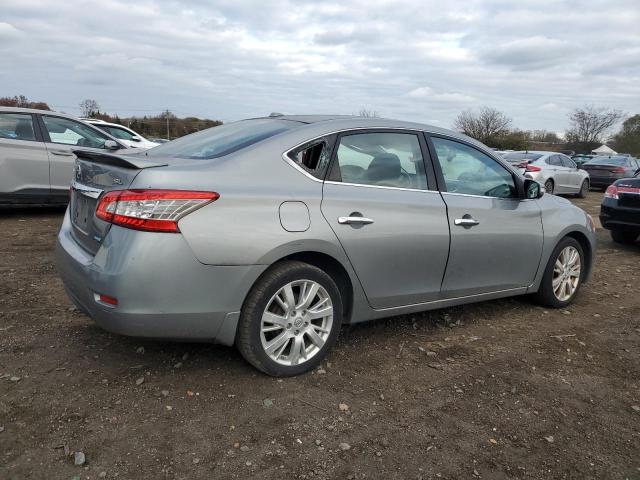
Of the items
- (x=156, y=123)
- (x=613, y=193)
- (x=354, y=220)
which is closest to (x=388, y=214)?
(x=354, y=220)

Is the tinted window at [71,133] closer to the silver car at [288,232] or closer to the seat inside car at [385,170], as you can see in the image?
the silver car at [288,232]

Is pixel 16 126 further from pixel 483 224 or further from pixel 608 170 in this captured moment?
pixel 608 170

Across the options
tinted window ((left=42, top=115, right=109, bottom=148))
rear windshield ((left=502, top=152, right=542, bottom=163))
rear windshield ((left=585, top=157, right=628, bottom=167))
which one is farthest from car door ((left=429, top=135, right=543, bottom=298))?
rear windshield ((left=585, top=157, right=628, bottom=167))

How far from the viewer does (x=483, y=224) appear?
13.4ft

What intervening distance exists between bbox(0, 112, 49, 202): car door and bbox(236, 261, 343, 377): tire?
19.7 feet

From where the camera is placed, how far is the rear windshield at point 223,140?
335 centimetres

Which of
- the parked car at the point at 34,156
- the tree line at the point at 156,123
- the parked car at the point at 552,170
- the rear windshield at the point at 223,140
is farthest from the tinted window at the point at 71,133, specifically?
the tree line at the point at 156,123

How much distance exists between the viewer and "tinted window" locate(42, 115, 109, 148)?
798 cm

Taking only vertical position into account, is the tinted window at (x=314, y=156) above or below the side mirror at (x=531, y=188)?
above

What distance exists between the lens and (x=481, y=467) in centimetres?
255

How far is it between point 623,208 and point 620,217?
0.45 ft

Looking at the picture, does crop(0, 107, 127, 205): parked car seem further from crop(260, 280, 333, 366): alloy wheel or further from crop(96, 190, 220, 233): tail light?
crop(260, 280, 333, 366): alloy wheel

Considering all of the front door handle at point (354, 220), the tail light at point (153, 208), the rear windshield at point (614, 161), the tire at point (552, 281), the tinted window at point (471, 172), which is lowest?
the tire at point (552, 281)

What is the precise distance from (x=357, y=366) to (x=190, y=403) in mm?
1107
